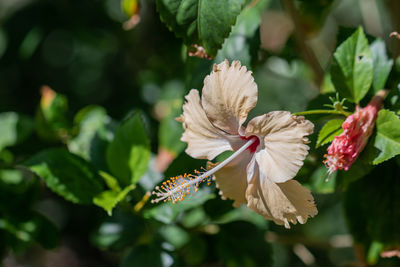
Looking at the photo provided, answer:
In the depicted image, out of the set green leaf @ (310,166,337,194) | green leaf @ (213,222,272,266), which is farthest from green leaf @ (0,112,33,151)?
green leaf @ (310,166,337,194)

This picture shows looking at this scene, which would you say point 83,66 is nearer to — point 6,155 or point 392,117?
point 6,155

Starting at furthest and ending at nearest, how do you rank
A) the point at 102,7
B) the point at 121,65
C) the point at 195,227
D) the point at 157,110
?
1. the point at 121,65
2. the point at 102,7
3. the point at 157,110
4. the point at 195,227

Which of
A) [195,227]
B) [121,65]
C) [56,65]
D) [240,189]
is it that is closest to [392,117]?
[240,189]

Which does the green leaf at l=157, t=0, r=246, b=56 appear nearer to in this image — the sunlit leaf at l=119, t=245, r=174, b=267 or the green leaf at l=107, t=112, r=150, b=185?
the green leaf at l=107, t=112, r=150, b=185

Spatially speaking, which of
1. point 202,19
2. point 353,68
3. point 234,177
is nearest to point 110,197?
point 234,177

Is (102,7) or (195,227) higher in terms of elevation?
(102,7)

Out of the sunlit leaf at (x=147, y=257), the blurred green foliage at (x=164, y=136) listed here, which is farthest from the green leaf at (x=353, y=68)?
the sunlit leaf at (x=147, y=257)

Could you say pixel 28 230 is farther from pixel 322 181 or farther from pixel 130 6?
pixel 322 181
